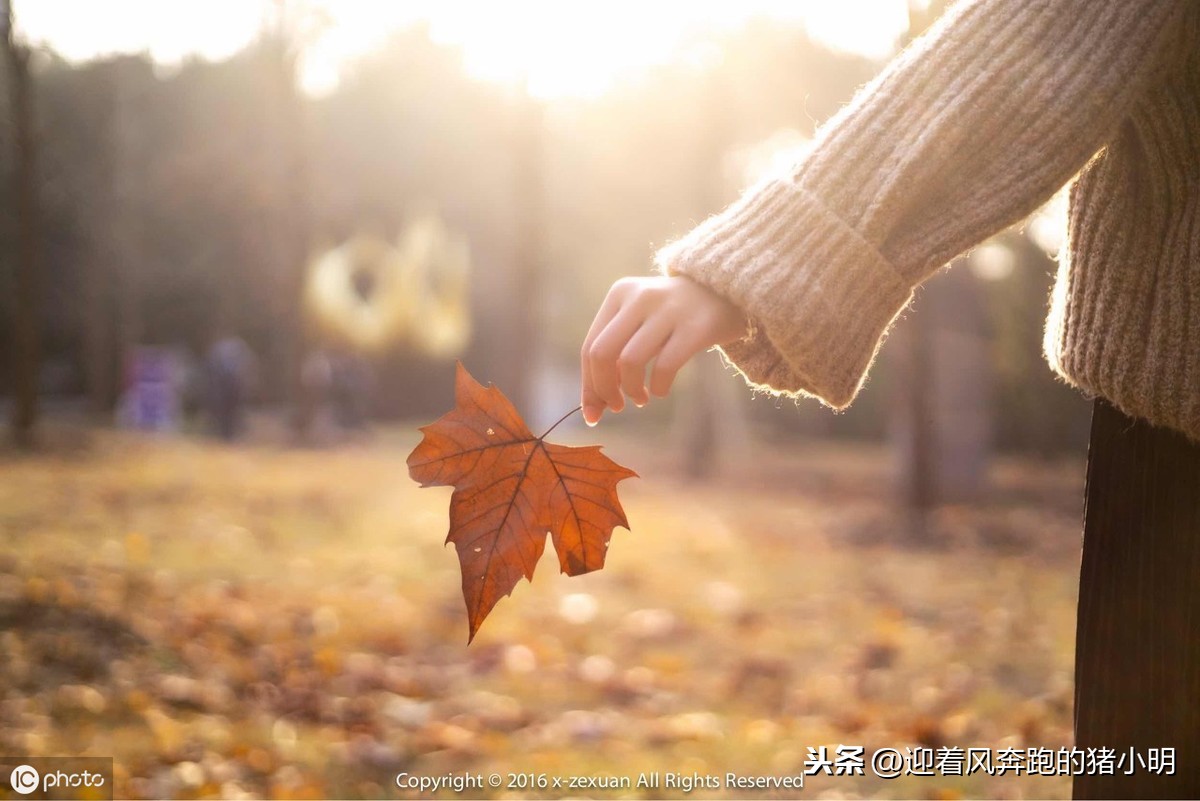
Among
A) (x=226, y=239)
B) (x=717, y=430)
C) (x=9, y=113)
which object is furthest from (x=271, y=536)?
(x=226, y=239)

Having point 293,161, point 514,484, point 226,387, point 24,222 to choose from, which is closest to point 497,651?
point 514,484

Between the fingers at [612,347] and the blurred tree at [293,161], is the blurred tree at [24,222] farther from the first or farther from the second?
the fingers at [612,347]

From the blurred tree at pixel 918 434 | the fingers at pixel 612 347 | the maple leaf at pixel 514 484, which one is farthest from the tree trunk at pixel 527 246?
the fingers at pixel 612 347

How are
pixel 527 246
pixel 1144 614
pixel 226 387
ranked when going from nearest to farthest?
pixel 1144 614, pixel 527 246, pixel 226 387

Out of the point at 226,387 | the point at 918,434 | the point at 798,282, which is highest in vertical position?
the point at 226,387

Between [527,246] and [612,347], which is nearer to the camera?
[612,347]

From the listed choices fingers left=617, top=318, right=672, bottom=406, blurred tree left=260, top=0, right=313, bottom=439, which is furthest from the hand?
blurred tree left=260, top=0, right=313, bottom=439

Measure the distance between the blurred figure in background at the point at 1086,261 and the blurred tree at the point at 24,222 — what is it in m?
10.4

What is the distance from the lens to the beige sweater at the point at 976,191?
4.13 feet

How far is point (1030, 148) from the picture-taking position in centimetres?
127

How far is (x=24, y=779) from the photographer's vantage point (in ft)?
9.32

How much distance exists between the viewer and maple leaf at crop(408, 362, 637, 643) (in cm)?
134

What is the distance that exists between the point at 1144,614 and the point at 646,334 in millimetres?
765

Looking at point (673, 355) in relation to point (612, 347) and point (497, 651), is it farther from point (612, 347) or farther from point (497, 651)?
point (497, 651)
